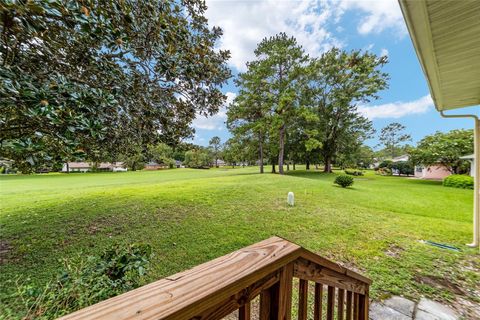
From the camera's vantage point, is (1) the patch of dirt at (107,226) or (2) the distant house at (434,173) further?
(2) the distant house at (434,173)

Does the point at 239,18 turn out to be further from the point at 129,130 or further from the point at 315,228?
the point at 315,228

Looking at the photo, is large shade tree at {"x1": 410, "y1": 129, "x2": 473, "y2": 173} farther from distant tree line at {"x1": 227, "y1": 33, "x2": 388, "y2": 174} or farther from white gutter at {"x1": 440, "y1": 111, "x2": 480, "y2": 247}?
white gutter at {"x1": 440, "y1": 111, "x2": 480, "y2": 247}

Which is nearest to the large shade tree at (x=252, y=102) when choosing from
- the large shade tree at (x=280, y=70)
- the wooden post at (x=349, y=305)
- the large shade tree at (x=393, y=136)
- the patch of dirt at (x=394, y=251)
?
the large shade tree at (x=280, y=70)

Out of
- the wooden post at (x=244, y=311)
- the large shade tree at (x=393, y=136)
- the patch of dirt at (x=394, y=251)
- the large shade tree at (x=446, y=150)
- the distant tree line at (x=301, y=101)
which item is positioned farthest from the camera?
the large shade tree at (x=393, y=136)

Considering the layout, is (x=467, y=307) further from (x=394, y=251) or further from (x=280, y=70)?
(x=280, y=70)

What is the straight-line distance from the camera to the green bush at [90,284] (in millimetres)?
1541

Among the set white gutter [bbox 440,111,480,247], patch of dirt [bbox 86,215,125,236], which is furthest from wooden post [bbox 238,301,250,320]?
white gutter [bbox 440,111,480,247]

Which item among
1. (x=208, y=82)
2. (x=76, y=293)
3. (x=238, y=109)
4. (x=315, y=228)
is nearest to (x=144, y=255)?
(x=76, y=293)

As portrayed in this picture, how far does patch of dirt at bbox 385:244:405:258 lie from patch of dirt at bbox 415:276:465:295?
0.66 meters

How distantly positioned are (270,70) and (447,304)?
1724 centimetres

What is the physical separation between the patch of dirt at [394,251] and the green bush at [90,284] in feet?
13.1

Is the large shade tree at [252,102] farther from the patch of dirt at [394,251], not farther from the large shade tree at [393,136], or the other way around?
the large shade tree at [393,136]

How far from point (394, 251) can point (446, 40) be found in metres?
3.50

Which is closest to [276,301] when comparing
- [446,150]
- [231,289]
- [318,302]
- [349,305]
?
[231,289]
